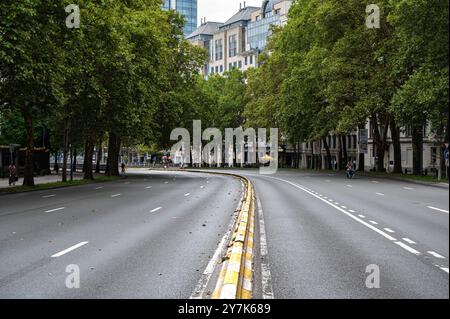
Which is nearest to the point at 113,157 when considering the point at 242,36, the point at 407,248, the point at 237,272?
the point at 407,248

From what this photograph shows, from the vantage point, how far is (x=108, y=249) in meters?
10.9

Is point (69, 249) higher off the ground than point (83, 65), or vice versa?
point (83, 65)

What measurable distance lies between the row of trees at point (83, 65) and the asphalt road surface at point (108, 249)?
7.31 m

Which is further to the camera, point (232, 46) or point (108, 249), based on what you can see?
point (232, 46)

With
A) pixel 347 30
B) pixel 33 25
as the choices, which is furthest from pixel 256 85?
pixel 33 25

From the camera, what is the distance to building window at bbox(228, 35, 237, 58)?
484 ft

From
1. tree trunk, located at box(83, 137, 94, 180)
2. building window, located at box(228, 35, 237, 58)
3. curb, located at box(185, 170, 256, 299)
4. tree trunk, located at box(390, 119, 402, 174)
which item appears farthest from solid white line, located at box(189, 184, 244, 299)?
building window, located at box(228, 35, 237, 58)

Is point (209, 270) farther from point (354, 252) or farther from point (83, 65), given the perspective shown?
point (83, 65)

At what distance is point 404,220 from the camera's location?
15.9 metres

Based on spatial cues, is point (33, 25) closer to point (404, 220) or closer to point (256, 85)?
point (404, 220)

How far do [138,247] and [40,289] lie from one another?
391 centimetres

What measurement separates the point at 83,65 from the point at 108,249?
20133 millimetres

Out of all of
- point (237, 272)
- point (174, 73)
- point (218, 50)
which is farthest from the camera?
point (218, 50)
